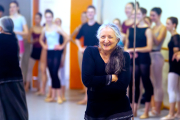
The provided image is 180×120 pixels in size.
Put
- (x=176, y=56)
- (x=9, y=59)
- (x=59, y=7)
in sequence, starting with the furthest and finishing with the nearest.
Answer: (x=59, y=7), (x=176, y=56), (x=9, y=59)

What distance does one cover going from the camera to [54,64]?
14.9ft

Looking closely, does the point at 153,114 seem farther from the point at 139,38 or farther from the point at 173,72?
the point at 139,38

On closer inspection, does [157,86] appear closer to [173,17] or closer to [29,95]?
[173,17]

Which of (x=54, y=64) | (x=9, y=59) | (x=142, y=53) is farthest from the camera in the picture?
(x=54, y=64)

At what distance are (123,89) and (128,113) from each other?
183 mm

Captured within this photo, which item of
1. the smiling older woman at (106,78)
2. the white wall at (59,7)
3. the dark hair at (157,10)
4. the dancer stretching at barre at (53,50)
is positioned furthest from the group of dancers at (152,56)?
the smiling older woman at (106,78)

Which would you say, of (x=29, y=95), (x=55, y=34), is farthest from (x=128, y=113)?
(x=55, y=34)

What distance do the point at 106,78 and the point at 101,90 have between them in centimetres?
9

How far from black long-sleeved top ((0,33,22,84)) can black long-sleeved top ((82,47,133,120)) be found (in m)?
1.12

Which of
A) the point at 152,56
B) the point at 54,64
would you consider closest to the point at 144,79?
the point at 152,56

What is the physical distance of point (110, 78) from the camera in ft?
6.75

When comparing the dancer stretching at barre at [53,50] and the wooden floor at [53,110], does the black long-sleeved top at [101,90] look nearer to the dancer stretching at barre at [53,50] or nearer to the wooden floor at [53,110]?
the wooden floor at [53,110]

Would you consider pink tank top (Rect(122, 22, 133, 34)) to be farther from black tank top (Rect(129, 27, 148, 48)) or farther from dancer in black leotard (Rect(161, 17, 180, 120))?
dancer in black leotard (Rect(161, 17, 180, 120))

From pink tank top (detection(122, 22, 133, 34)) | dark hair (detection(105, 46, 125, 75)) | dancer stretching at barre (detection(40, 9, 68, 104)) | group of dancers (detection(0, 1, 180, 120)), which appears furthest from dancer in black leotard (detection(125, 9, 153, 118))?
dark hair (detection(105, 46, 125, 75))
